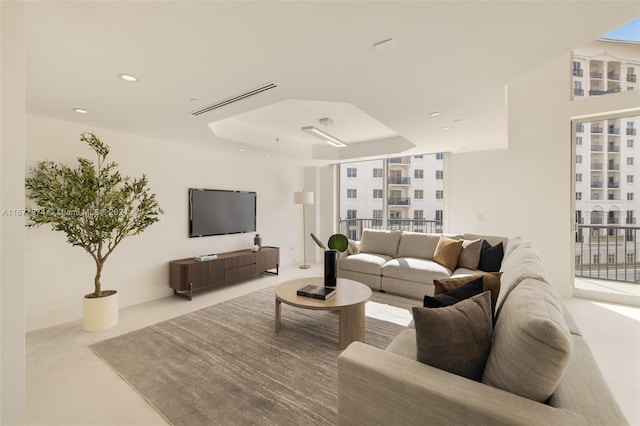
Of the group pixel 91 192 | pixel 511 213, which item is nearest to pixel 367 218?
pixel 511 213

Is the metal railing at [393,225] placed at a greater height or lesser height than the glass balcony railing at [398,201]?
lesser

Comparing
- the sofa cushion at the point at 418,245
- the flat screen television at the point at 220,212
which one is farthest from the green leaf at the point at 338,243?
the flat screen television at the point at 220,212

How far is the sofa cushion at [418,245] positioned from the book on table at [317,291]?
193 cm

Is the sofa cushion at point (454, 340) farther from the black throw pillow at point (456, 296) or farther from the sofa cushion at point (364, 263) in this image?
the sofa cushion at point (364, 263)

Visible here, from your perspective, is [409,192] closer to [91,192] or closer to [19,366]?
[91,192]

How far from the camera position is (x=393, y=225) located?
6.32 m

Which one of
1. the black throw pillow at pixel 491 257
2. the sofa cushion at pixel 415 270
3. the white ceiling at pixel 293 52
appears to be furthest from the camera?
the sofa cushion at pixel 415 270

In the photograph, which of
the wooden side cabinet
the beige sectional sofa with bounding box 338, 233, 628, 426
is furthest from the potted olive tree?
the beige sectional sofa with bounding box 338, 233, 628, 426

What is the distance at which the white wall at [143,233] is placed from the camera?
9.73ft

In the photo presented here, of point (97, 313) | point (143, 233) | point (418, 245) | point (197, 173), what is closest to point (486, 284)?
point (418, 245)

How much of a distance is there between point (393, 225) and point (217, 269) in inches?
158

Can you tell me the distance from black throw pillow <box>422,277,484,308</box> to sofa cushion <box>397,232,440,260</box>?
8.50 ft

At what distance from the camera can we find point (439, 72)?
2.02 meters

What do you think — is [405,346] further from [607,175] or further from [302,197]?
[302,197]
